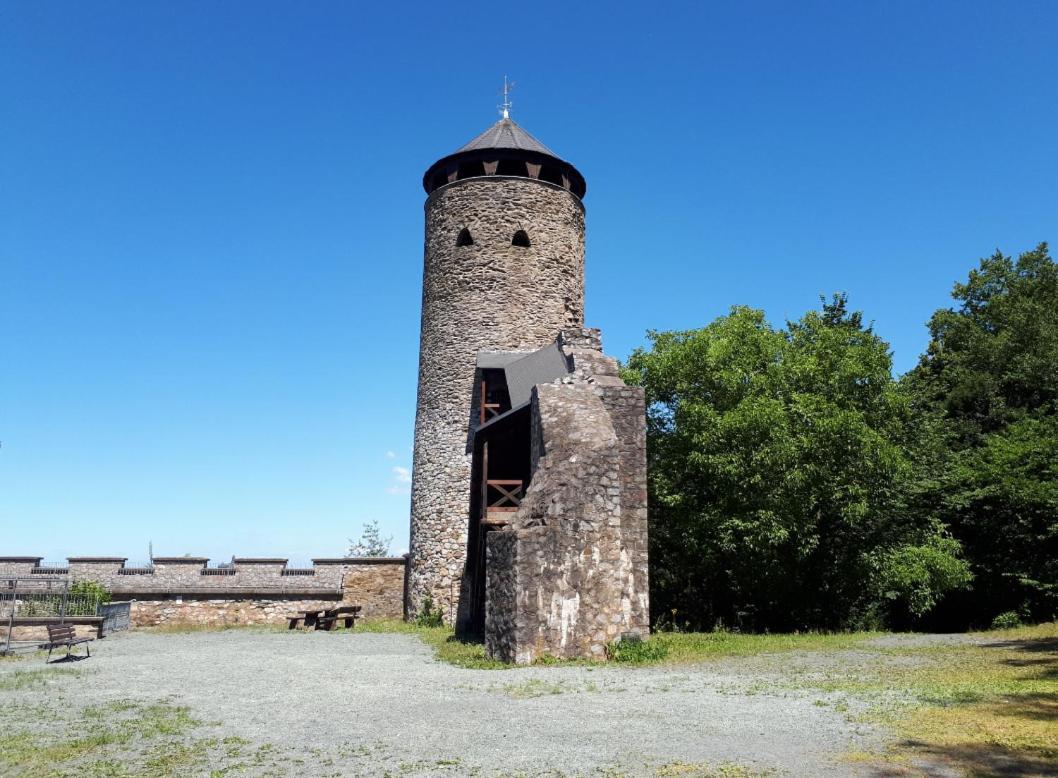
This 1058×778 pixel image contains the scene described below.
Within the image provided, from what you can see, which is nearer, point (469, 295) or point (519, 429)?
point (519, 429)

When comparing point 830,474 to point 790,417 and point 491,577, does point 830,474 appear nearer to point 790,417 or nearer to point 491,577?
point 790,417

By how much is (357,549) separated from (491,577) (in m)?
38.2

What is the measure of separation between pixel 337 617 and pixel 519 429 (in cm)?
809

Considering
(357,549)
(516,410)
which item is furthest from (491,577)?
(357,549)

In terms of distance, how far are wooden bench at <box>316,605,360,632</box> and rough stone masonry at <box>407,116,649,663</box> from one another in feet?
6.06

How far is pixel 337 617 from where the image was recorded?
22016 millimetres

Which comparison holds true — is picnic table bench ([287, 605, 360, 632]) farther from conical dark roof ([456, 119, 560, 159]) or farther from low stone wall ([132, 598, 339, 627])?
conical dark roof ([456, 119, 560, 159])

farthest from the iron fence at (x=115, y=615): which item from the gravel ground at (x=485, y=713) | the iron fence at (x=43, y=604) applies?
the gravel ground at (x=485, y=713)

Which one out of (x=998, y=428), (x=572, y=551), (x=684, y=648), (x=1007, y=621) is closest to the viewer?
(x=572, y=551)

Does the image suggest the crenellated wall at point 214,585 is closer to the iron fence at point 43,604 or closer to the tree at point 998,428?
the iron fence at point 43,604

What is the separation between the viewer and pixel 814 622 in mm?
20578

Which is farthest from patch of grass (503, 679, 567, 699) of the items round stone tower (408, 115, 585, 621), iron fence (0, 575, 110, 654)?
iron fence (0, 575, 110, 654)

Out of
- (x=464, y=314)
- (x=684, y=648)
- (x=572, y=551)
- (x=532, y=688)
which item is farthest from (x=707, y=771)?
(x=464, y=314)

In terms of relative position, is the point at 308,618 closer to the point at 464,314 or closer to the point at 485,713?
the point at 464,314
